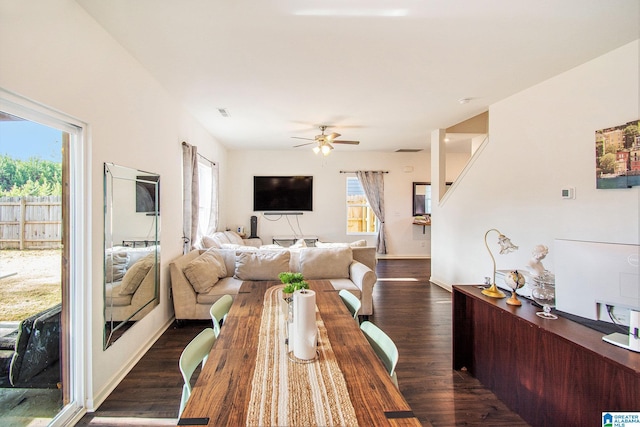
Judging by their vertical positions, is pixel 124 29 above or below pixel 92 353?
above

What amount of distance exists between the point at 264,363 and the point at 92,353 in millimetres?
1516

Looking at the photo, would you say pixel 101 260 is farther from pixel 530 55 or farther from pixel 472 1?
pixel 530 55

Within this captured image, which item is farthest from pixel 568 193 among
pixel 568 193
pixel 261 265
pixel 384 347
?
pixel 261 265

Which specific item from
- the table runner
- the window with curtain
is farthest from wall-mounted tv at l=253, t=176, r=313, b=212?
the table runner

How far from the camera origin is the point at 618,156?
89.9 inches

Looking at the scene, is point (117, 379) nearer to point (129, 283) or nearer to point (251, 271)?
point (129, 283)

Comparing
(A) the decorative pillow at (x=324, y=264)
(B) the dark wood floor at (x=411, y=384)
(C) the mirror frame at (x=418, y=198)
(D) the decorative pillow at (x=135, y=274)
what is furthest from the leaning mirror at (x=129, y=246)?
(C) the mirror frame at (x=418, y=198)

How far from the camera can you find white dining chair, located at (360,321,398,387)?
4.39 ft

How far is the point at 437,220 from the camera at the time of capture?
4.79 metres

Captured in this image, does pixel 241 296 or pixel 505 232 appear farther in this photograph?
pixel 505 232

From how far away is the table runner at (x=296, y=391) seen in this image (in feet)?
2.89

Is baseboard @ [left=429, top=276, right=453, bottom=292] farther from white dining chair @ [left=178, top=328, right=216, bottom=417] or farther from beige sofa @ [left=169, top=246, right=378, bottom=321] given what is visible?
white dining chair @ [left=178, top=328, right=216, bottom=417]

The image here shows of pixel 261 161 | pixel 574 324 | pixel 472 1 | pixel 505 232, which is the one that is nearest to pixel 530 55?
pixel 472 1

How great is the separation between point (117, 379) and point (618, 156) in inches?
172
